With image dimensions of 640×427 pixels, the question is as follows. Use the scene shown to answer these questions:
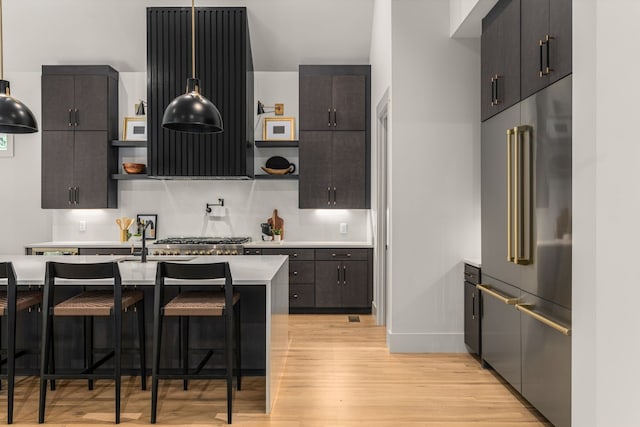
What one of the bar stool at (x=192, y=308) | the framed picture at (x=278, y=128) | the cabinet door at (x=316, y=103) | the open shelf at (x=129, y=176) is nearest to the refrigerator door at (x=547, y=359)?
the bar stool at (x=192, y=308)

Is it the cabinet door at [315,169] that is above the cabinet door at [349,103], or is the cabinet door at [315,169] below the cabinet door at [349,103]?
below

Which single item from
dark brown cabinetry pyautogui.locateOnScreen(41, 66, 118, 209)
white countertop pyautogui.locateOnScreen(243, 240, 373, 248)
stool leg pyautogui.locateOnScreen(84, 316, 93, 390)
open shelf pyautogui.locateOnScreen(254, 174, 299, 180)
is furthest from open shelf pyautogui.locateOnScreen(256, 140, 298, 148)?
stool leg pyautogui.locateOnScreen(84, 316, 93, 390)

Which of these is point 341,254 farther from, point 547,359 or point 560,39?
point 560,39

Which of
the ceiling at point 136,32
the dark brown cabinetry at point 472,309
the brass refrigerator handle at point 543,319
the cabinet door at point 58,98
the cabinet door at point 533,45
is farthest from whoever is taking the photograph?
the cabinet door at point 58,98

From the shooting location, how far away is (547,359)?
112 inches

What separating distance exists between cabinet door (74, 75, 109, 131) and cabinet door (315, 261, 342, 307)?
319 centimetres

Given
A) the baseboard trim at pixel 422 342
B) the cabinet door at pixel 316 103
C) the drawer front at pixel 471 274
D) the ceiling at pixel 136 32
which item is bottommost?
the baseboard trim at pixel 422 342

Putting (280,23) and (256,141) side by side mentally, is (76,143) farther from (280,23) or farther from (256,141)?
(280,23)

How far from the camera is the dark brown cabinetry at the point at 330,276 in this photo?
6164 millimetres

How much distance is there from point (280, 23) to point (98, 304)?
168 inches

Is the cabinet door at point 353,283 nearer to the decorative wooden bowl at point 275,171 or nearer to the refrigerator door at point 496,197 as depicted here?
the decorative wooden bowl at point 275,171

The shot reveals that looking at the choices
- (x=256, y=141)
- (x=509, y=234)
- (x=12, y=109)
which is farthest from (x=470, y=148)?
(x=12, y=109)
